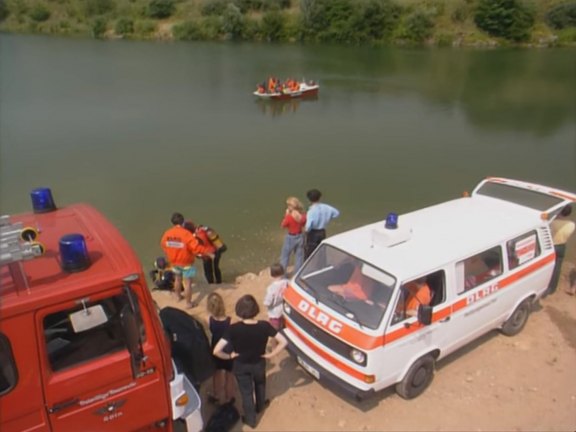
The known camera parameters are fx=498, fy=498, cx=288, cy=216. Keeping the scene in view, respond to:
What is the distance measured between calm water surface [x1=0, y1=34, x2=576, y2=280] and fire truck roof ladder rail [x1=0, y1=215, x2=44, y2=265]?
274 inches

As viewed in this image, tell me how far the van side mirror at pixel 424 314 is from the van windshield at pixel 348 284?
16.0 inches

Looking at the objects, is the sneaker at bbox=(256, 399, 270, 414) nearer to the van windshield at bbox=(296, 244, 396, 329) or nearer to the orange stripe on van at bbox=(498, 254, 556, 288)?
the van windshield at bbox=(296, 244, 396, 329)

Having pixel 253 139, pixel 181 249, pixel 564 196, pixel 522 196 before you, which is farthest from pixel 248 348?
pixel 253 139

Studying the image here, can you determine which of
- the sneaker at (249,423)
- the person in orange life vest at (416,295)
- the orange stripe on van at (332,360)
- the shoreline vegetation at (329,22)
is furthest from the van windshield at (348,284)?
the shoreline vegetation at (329,22)

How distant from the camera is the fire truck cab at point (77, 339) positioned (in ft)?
12.0

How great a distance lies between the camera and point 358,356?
5.69m

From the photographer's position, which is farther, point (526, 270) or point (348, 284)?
point (526, 270)

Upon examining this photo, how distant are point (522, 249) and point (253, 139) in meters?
17.0

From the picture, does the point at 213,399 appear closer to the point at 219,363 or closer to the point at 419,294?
the point at 219,363

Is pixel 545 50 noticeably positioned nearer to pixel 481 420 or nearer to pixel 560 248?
pixel 560 248

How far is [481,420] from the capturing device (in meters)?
6.17

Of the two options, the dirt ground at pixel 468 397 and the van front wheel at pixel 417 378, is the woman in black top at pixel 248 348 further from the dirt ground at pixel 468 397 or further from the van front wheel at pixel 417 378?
the van front wheel at pixel 417 378

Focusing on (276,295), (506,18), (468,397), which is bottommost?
(468,397)

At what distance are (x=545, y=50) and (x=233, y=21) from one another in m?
37.8
